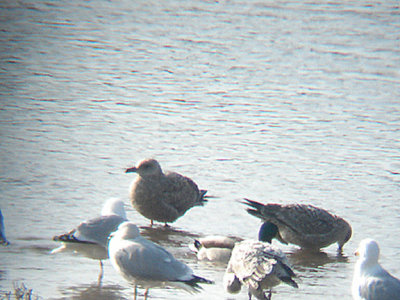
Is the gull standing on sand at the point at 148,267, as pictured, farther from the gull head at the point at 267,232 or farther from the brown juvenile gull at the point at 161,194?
the brown juvenile gull at the point at 161,194

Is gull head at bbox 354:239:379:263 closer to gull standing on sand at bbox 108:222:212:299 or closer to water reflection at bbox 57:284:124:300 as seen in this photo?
gull standing on sand at bbox 108:222:212:299

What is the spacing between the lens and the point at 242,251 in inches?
268

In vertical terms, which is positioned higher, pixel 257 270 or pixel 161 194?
pixel 257 270

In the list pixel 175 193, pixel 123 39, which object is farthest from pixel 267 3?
pixel 175 193

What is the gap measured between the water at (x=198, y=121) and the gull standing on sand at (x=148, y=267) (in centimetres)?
38

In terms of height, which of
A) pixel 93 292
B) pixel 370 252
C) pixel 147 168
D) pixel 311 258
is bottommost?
pixel 311 258

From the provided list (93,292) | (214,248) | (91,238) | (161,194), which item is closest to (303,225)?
(214,248)

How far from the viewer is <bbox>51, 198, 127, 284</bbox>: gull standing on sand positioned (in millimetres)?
6848

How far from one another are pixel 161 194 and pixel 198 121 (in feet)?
14.1

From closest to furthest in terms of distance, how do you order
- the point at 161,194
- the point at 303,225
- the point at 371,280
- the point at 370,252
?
the point at 371,280 → the point at 370,252 → the point at 303,225 → the point at 161,194

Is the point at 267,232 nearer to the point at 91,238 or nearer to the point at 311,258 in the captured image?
the point at 311,258

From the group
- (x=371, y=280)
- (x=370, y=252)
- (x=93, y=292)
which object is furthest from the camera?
(x=93, y=292)

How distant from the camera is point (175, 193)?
30.4ft

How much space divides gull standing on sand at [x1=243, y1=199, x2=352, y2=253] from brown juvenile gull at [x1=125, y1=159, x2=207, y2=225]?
0.95 m
